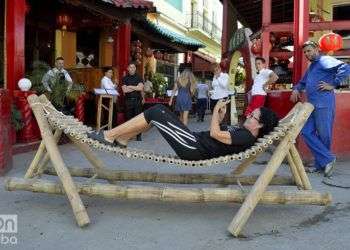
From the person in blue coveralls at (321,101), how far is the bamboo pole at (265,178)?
2.32 m

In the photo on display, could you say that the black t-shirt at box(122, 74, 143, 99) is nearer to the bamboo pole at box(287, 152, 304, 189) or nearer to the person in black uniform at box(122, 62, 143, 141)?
the person in black uniform at box(122, 62, 143, 141)

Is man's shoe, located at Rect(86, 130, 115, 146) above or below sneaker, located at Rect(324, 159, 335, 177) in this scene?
above

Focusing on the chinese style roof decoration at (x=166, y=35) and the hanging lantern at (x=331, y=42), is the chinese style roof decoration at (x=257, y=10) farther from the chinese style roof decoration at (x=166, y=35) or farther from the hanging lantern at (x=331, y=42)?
the hanging lantern at (x=331, y=42)

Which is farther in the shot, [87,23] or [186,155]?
[87,23]

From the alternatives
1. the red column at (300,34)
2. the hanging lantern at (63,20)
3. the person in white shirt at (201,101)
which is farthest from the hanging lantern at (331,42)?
the person in white shirt at (201,101)

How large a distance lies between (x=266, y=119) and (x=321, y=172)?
233 cm

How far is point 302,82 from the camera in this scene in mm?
6863

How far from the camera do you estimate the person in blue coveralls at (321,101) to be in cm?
636

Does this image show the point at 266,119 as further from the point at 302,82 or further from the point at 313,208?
the point at 302,82

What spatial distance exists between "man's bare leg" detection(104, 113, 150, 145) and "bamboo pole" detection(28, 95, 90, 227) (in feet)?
2.14

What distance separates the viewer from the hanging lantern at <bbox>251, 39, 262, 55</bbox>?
996 centimetres

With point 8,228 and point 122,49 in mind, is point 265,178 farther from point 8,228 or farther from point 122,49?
point 122,49

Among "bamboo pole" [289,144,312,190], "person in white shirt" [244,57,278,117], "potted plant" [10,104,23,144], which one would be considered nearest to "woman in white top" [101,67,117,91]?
"potted plant" [10,104,23,144]

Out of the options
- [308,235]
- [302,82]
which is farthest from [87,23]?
[308,235]
